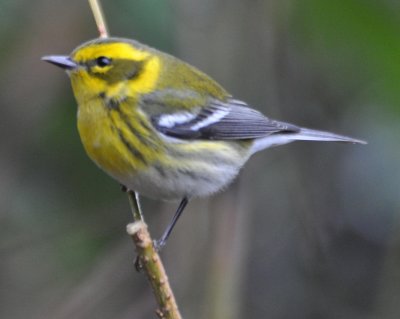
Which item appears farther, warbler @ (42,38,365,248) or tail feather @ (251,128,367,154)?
tail feather @ (251,128,367,154)

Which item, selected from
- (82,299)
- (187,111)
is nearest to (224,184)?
(187,111)

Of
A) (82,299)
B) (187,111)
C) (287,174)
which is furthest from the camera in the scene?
(287,174)

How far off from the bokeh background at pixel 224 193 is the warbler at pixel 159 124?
0.68ft

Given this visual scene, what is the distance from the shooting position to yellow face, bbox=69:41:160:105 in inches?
136

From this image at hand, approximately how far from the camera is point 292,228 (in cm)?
536

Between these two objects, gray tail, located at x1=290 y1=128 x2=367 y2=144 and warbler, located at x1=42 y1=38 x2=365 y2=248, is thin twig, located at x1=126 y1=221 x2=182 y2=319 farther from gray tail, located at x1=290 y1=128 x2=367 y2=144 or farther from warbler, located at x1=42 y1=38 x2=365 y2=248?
gray tail, located at x1=290 y1=128 x2=367 y2=144

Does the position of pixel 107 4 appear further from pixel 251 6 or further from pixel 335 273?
pixel 335 273

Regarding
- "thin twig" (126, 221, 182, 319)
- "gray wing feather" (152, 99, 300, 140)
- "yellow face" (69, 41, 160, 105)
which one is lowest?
"thin twig" (126, 221, 182, 319)

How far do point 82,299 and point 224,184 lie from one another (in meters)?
1.20

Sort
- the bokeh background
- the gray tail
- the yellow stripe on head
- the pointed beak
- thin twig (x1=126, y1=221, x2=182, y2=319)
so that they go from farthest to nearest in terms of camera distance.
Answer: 1. the gray tail
2. the bokeh background
3. the yellow stripe on head
4. the pointed beak
5. thin twig (x1=126, y1=221, x2=182, y2=319)

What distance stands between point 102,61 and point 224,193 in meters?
1.13

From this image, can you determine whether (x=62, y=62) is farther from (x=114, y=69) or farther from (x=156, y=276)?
(x=156, y=276)

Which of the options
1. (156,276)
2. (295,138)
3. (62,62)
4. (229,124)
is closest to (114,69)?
(62,62)

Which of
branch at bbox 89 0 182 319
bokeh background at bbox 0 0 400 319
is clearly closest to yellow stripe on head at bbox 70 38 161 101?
bokeh background at bbox 0 0 400 319
